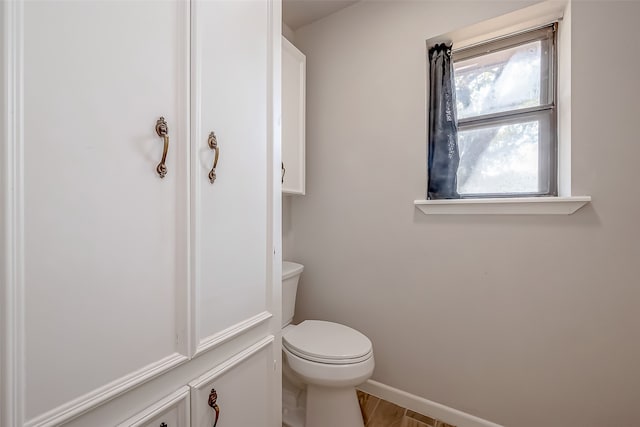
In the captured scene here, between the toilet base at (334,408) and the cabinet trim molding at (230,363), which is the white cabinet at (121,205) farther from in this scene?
the toilet base at (334,408)

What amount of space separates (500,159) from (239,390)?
5.19 ft

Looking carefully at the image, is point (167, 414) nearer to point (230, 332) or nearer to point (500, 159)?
point (230, 332)

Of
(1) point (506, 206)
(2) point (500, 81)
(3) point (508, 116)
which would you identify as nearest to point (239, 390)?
(1) point (506, 206)

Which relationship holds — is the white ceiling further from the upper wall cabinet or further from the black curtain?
the black curtain

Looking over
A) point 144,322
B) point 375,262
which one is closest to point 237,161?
point 144,322

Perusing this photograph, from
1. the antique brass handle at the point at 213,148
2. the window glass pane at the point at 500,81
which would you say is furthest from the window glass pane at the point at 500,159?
the antique brass handle at the point at 213,148

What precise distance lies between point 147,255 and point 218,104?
0.41m

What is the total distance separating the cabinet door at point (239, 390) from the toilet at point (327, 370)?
1.10ft

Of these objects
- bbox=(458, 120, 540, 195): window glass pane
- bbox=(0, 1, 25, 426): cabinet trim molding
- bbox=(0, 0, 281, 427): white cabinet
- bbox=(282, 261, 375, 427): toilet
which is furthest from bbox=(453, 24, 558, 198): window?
bbox=(0, 1, 25, 426): cabinet trim molding

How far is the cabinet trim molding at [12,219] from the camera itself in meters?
0.39

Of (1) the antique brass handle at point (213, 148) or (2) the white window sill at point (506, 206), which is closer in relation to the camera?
(1) the antique brass handle at point (213, 148)

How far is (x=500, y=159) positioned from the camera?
1443mm

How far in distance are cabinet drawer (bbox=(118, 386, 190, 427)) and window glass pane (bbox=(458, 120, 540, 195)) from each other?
5.10ft

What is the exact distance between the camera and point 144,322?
22.6 inches
